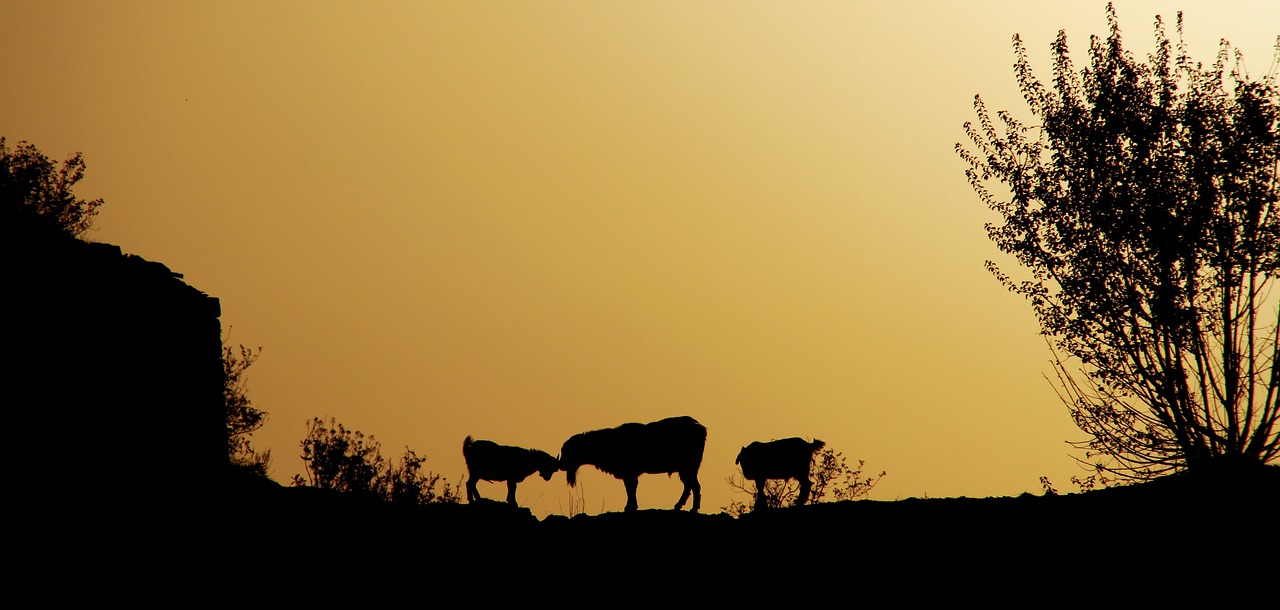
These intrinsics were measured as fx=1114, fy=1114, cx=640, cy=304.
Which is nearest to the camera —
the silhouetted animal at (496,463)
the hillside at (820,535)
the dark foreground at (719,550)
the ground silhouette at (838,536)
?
the dark foreground at (719,550)

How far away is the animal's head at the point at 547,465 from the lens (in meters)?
26.1

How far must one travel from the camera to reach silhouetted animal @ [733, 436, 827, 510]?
2453 centimetres

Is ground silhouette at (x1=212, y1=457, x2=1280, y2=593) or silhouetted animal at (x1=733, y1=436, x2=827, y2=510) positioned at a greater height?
silhouetted animal at (x1=733, y1=436, x2=827, y2=510)

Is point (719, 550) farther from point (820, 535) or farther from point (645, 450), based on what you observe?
point (645, 450)

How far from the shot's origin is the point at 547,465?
26203 mm

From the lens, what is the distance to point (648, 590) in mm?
13031

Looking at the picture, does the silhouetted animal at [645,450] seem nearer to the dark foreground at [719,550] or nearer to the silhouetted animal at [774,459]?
the silhouetted animal at [774,459]

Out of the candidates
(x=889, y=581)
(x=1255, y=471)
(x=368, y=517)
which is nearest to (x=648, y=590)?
(x=889, y=581)

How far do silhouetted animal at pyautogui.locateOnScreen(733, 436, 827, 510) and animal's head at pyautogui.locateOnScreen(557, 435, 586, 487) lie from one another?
3597 millimetres

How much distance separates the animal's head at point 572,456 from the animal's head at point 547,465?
171 millimetres

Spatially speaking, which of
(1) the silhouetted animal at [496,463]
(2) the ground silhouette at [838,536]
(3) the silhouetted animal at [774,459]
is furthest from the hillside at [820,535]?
(1) the silhouetted animal at [496,463]

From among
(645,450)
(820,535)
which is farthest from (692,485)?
(820,535)

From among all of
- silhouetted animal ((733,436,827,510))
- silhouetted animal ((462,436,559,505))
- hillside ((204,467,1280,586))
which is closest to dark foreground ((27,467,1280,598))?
hillside ((204,467,1280,586))

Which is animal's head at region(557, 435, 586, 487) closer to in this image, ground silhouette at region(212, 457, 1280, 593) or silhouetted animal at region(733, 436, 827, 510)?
silhouetted animal at region(733, 436, 827, 510)
